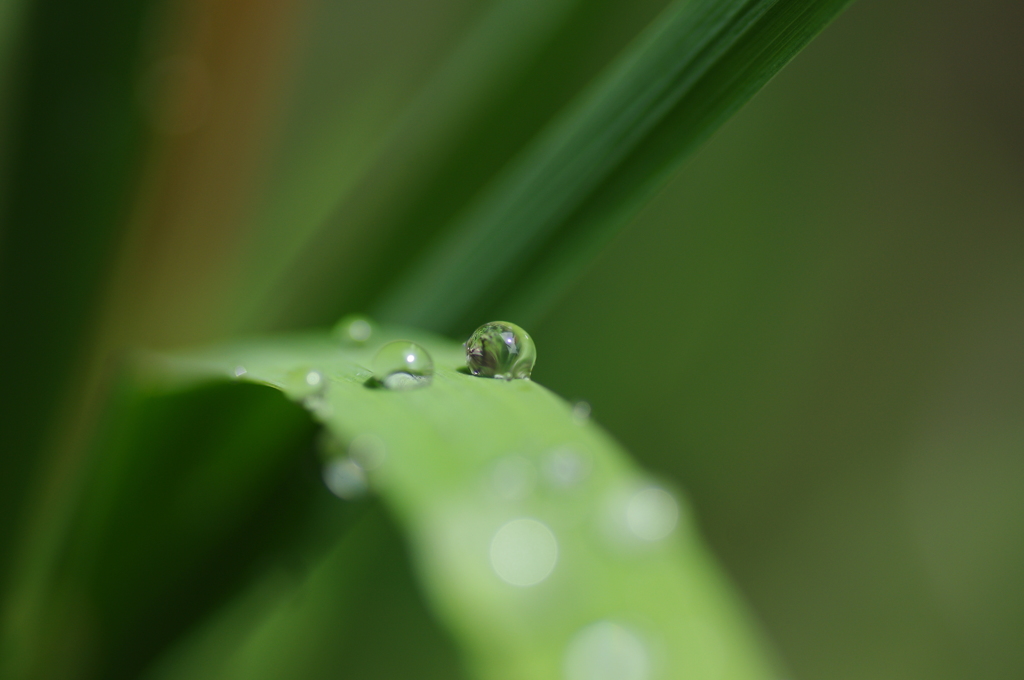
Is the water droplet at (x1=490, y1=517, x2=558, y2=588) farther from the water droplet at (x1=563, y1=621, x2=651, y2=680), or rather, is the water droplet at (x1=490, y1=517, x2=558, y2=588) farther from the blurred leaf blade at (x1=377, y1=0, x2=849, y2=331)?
the blurred leaf blade at (x1=377, y1=0, x2=849, y2=331)

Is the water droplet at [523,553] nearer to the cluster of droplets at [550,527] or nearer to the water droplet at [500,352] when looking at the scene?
the cluster of droplets at [550,527]

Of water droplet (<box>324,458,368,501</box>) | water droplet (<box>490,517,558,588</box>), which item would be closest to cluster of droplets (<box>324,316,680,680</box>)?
water droplet (<box>490,517,558,588</box>)

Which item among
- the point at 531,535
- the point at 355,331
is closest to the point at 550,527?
the point at 531,535

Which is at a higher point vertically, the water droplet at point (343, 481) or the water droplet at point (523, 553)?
the water droplet at point (523, 553)

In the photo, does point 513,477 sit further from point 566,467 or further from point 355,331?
point 355,331

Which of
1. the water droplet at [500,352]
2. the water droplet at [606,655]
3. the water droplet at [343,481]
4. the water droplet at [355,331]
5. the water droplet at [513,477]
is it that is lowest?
the water droplet at [343,481]

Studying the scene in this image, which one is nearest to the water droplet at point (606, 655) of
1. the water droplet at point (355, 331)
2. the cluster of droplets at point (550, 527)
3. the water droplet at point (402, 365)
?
the cluster of droplets at point (550, 527)

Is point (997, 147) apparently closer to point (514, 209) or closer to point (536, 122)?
point (536, 122)
